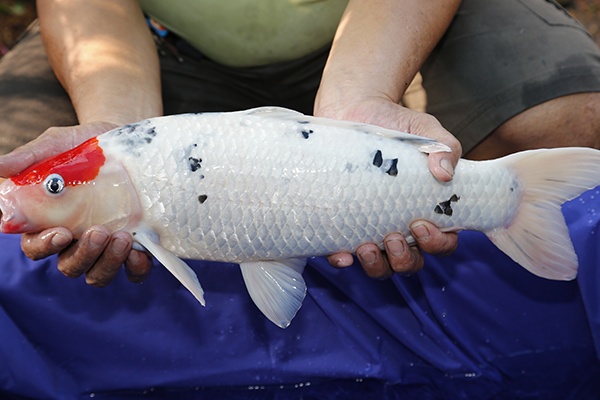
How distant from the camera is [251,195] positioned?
123cm

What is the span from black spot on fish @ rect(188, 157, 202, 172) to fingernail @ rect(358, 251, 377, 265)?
32 centimetres

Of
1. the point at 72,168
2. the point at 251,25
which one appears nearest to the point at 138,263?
the point at 72,168

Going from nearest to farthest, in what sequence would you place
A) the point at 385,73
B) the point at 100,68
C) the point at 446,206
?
1. the point at 446,206
2. the point at 385,73
3. the point at 100,68

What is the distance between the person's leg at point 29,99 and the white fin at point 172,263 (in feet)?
2.33

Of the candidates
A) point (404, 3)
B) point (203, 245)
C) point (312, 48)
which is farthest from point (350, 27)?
point (203, 245)

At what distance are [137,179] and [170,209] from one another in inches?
2.8

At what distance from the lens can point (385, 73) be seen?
1.63 meters

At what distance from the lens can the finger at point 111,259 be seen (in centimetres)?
124

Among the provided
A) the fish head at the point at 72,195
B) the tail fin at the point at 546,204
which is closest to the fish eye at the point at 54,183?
the fish head at the point at 72,195

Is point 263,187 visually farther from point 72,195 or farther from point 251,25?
point 251,25

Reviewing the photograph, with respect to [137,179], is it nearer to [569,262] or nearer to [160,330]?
[160,330]

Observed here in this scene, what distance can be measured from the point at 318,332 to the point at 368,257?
0.45 m

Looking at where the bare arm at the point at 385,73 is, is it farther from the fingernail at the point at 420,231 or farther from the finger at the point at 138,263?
the finger at the point at 138,263

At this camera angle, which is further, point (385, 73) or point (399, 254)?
point (385, 73)
